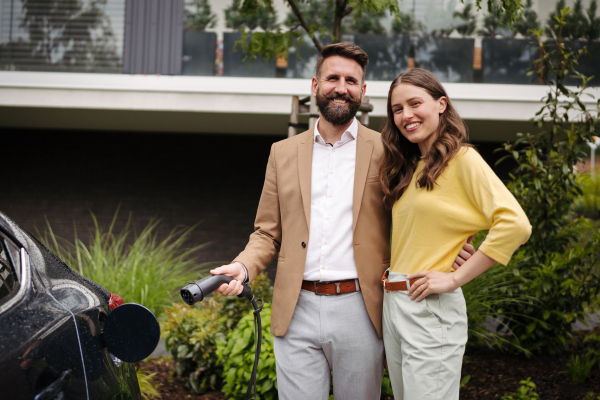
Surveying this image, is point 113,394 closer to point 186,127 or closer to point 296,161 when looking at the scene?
point 296,161

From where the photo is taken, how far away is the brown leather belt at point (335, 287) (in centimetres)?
221

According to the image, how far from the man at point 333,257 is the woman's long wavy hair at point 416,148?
12cm

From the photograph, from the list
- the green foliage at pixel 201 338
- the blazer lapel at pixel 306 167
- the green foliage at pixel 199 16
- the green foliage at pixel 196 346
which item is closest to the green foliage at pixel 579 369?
the green foliage at pixel 201 338

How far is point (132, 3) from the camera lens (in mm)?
7984

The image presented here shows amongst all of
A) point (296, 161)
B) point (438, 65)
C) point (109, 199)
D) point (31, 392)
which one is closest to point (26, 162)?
point (109, 199)

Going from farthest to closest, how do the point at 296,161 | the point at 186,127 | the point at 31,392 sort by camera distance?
the point at 186,127 < the point at 296,161 < the point at 31,392

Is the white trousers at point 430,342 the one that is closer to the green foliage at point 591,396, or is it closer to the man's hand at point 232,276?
the man's hand at point 232,276

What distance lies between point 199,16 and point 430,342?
24.3 ft

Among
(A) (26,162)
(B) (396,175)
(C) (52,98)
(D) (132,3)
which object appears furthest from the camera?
(A) (26,162)

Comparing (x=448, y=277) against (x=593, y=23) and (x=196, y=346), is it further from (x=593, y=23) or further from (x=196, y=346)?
(x=593, y=23)

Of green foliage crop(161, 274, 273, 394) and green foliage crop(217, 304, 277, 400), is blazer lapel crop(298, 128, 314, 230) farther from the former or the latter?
green foliage crop(161, 274, 273, 394)

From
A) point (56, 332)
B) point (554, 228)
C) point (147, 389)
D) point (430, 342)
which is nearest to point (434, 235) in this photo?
point (430, 342)

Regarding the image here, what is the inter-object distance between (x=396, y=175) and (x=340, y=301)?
1.92ft

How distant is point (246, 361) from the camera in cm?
354
